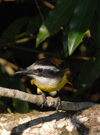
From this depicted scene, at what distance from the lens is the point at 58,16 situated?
2414 mm

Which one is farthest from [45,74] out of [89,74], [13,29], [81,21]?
[13,29]

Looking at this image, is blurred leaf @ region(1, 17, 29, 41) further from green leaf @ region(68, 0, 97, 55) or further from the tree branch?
green leaf @ region(68, 0, 97, 55)

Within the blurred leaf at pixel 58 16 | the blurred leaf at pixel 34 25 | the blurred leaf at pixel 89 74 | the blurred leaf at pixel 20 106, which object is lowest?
the blurred leaf at pixel 20 106

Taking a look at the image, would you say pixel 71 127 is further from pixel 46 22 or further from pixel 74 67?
pixel 74 67

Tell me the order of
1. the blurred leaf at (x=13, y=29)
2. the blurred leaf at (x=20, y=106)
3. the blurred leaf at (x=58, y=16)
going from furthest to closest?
the blurred leaf at (x=13, y=29)
the blurred leaf at (x=20, y=106)
the blurred leaf at (x=58, y=16)

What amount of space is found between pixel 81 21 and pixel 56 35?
1.68 meters

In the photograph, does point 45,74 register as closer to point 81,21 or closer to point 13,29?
point 81,21

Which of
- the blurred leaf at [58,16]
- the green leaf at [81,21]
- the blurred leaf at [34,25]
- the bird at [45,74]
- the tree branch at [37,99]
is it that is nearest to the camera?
the tree branch at [37,99]

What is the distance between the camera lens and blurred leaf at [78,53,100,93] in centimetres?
293

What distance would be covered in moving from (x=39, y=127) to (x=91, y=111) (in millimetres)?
547

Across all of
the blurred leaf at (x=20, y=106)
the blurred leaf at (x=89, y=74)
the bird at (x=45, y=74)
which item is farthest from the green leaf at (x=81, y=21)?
the blurred leaf at (x=20, y=106)

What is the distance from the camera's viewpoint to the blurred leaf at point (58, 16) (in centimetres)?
236

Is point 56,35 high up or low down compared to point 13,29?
down

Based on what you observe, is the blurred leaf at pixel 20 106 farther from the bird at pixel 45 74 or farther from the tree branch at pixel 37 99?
the tree branch at pixel 37 99
